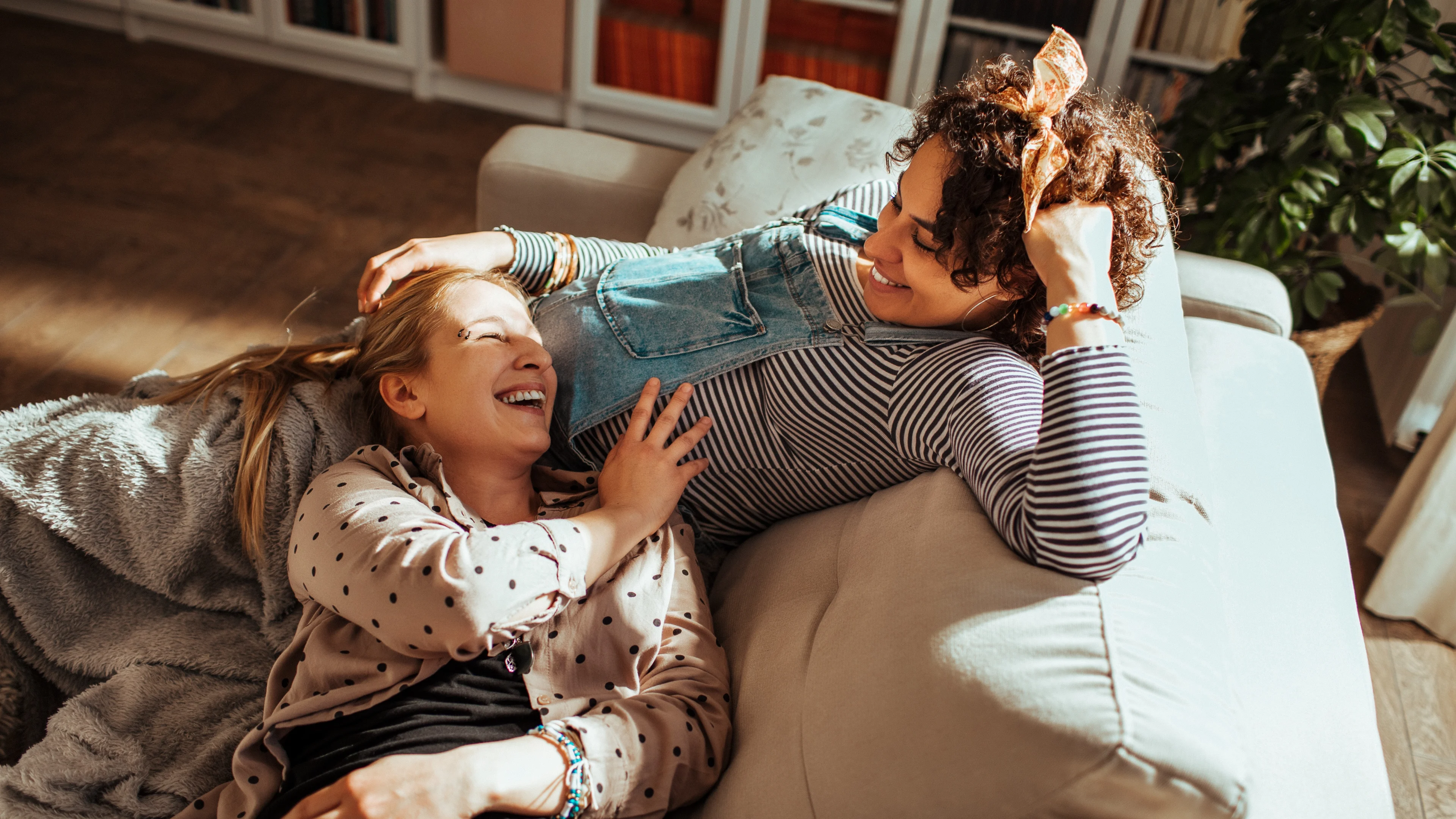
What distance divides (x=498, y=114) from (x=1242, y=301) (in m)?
2.54

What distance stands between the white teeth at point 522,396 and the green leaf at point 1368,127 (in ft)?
5.29

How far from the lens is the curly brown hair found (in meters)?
0.98

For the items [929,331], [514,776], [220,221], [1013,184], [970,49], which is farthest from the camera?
[970,49]

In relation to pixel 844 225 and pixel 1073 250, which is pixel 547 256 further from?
pixel 1073 250

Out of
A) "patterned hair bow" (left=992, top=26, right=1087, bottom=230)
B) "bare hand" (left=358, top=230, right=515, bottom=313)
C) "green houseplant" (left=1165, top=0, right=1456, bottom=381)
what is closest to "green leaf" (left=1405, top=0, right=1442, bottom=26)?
"green houseplant" (left=1165, top=0, right=1456, bottom=381)

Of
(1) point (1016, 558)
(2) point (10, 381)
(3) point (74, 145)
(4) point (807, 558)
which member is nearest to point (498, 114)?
(3) point (74, 145)

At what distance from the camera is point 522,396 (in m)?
1.16

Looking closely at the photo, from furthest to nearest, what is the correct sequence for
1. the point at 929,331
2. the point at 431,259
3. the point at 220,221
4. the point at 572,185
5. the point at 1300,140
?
the point at 220,221 < the point at 1300,140 < the point at 572,185 < the point at 431,259 < the point at 929,331

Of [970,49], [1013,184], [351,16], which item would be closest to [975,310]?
[1013,184]

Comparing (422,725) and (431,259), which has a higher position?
(431,259)

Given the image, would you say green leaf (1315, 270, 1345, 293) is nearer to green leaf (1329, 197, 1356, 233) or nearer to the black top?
green leaf (1329, 197, 1356, 233)

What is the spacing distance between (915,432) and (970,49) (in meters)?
2.29

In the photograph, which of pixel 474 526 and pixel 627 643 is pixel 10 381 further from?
pixel 627 643

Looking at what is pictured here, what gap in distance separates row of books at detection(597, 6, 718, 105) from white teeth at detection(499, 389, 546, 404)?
2.27m
